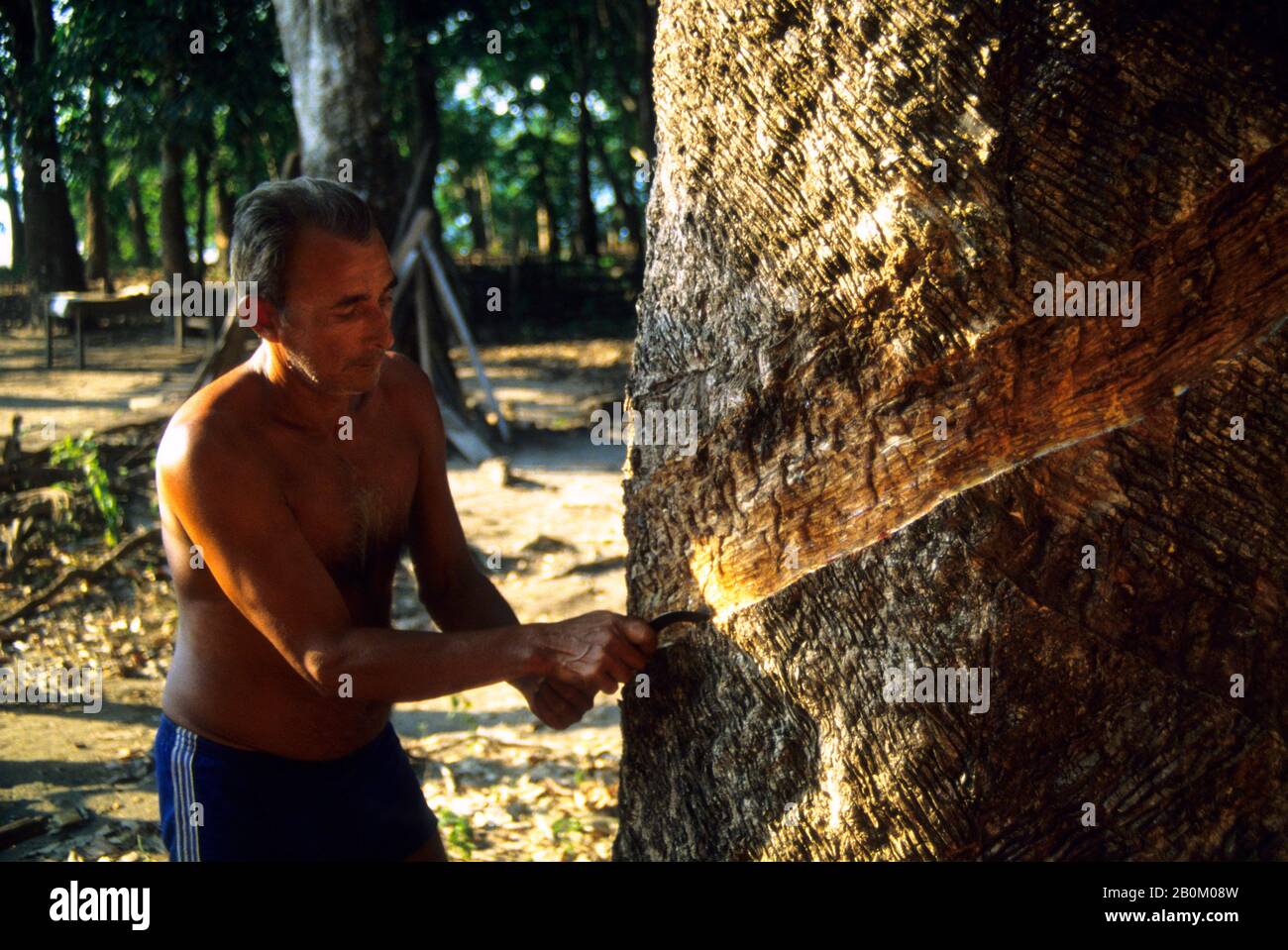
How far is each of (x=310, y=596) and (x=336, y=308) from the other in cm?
57

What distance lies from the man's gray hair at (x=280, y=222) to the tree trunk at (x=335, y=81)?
5657 mm

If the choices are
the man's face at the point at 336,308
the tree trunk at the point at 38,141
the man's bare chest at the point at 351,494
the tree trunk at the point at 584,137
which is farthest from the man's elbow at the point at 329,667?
the tree trunk at the point at 584,137

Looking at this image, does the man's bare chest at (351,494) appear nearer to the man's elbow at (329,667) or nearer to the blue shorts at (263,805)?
the man's elbow at (329,667)

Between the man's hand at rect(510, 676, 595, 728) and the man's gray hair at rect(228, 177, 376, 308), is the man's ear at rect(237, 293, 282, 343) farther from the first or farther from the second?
the man's hand at rect(510, 676, 595, 728)

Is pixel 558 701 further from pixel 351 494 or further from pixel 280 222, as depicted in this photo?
pixel 280 222

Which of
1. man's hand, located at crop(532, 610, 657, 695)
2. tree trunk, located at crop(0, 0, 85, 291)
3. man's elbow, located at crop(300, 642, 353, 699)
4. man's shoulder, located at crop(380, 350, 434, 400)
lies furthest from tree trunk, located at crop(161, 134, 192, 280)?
man's hand, located at crop(532, 610, 657, 695)

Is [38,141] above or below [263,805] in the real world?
above

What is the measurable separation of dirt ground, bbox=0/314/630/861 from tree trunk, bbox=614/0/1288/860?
2.10 metres

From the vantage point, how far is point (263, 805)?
2463 mm

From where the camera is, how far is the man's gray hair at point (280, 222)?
2.33m

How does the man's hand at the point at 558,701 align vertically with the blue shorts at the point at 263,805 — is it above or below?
above

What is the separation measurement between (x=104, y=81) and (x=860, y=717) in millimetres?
9551

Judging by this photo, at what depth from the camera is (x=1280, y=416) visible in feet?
6.19

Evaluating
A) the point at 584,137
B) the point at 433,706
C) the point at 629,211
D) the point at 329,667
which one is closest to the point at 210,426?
the point at 329,667
